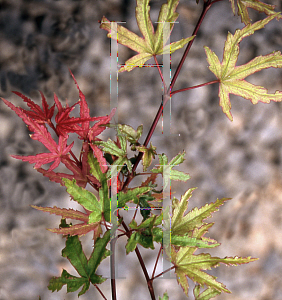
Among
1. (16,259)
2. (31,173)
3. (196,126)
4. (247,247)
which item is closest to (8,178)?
(31,173)

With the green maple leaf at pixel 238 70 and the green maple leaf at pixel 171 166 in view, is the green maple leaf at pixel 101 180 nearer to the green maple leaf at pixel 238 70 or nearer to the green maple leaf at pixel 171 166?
the green maple leaf at pixel 171 166

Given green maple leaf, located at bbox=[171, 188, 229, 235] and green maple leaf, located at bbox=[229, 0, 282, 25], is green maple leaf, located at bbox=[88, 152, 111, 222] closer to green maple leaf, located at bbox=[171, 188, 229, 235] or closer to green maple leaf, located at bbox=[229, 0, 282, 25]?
green maple leaf, located at bbox=[171, 188, 229, 235]

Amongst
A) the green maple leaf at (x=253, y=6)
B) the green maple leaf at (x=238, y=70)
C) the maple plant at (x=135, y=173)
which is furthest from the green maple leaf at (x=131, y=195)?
the green maple leaf at (x=253, y=6)

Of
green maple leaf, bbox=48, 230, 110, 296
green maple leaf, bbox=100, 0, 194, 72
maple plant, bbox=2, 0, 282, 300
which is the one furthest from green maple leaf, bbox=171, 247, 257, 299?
green maple leaf, bbox=100, 0, 194, 72

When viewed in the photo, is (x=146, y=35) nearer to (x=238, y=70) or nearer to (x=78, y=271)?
(x=238, y=70)

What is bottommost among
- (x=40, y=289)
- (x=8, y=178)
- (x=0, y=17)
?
(x=40, y=289)

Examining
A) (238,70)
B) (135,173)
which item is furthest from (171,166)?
(238,70)

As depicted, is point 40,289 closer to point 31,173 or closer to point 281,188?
point 31,173
